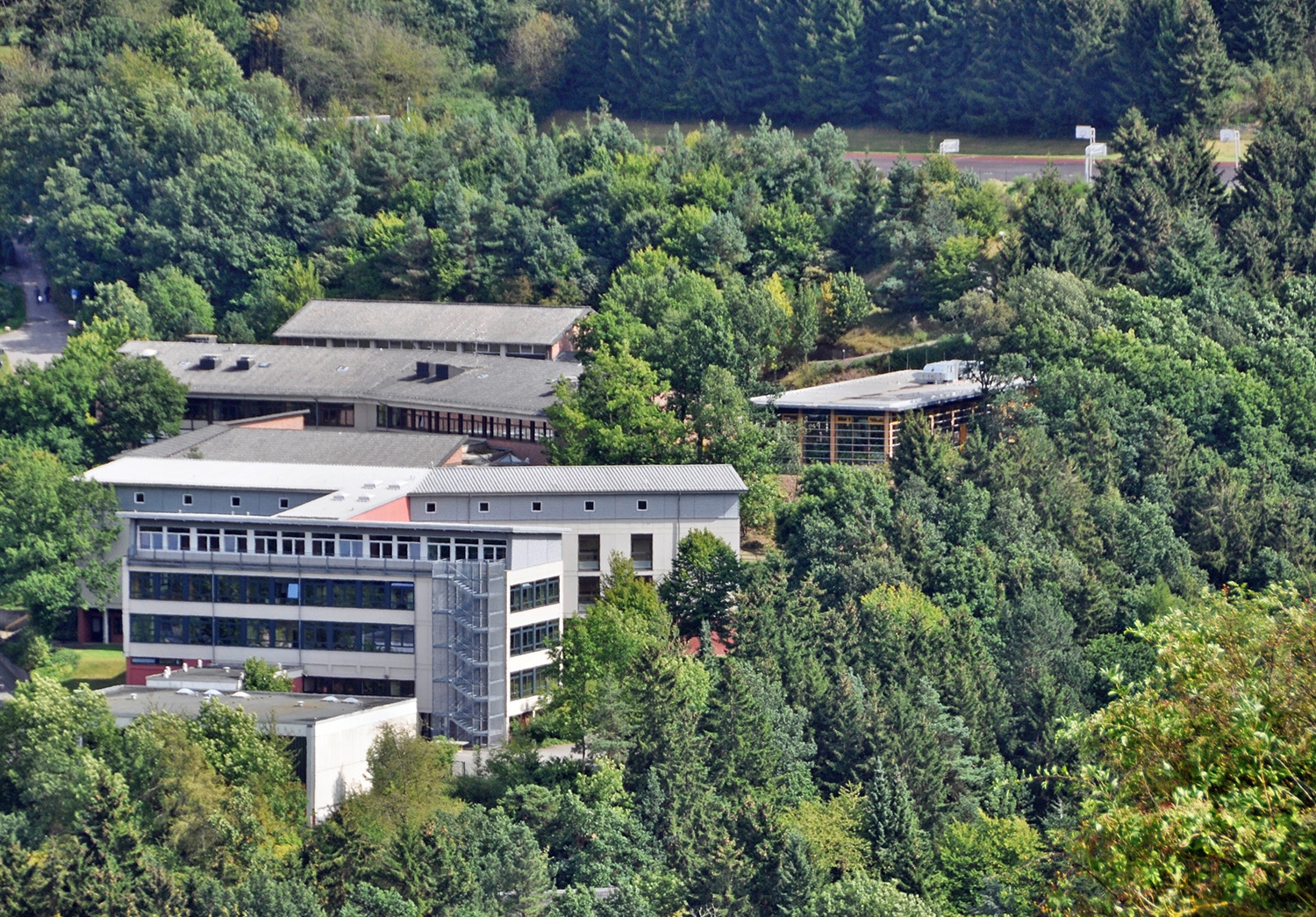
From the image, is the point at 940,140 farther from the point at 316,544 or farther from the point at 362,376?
the point at 316,544

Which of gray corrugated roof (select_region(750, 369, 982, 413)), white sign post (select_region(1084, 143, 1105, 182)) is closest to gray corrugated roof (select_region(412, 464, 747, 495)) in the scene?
gray corrugated roof (select_region(750, 369, 982, 413))

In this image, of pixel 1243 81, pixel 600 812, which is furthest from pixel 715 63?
pixel 600 812

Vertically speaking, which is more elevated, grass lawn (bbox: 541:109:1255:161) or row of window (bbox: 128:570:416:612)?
grass lawn (bbox: 541:109:1255:161)

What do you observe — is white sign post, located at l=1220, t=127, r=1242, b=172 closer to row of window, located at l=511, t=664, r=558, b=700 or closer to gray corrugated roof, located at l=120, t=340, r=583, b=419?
gray corrugated roof, located at l=120, t=340, r=583, b=419

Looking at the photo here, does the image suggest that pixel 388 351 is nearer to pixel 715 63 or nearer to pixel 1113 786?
pixel 715 63

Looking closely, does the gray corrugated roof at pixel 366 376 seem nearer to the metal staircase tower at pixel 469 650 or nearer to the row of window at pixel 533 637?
the row of window at pixel 533 637

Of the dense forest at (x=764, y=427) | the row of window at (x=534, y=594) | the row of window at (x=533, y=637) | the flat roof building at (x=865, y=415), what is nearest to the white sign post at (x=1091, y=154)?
the dense forest at (x=764, y=427)
